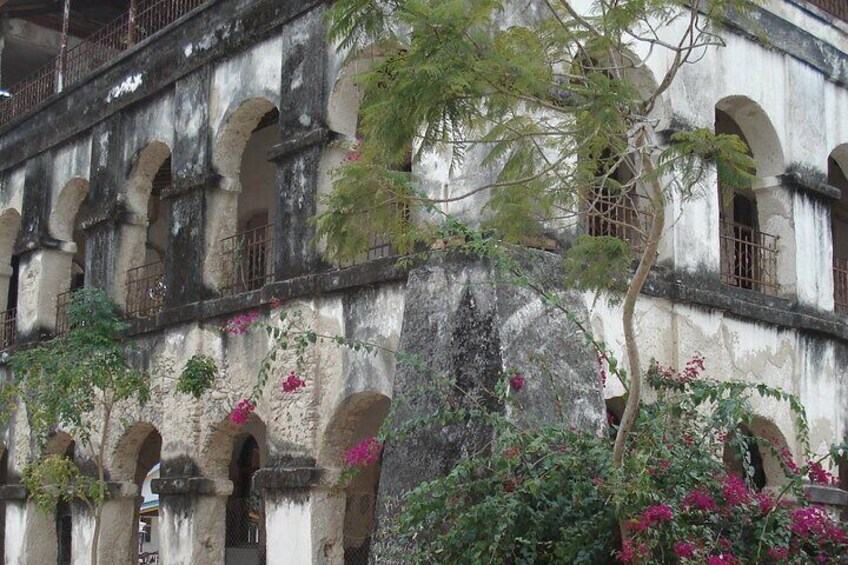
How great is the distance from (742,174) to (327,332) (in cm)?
448

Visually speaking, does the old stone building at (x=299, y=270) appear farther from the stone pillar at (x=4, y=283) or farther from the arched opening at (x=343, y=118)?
the stone pillar at (x=4, y=283)

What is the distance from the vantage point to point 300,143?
11133mm

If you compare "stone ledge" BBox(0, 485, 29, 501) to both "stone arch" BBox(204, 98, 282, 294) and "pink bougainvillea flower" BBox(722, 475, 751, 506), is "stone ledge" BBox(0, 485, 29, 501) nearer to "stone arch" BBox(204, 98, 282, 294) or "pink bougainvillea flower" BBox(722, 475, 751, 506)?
"stone arch" BBox(204, 98, 282, 294)

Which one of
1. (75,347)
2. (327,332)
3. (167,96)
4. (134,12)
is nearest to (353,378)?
(327,332)

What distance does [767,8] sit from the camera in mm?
11547

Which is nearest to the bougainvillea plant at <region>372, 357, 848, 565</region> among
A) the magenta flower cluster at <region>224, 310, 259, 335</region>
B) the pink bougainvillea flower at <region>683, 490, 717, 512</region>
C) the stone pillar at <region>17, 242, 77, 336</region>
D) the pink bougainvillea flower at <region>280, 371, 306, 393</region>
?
the pink bougainvillea flower at <region>683, 490, 717, 512</region>

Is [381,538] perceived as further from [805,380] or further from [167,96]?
[167,96]

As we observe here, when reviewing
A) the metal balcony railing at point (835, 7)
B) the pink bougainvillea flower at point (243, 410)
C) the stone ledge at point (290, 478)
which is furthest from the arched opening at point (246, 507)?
the metal balcony railing at point (835, 7)

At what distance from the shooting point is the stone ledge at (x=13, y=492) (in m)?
14.5

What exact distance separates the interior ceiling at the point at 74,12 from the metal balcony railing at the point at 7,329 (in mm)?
3590

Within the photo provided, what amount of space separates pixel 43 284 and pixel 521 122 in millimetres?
9037

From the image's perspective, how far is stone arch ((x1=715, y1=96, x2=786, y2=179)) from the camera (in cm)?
1157

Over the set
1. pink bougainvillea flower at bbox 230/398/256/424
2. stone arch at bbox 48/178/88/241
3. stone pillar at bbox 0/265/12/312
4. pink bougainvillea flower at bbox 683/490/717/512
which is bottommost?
pink bougainvillea flower at bbox 683/490/717/512

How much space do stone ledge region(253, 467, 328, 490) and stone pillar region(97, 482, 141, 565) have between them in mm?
2557
